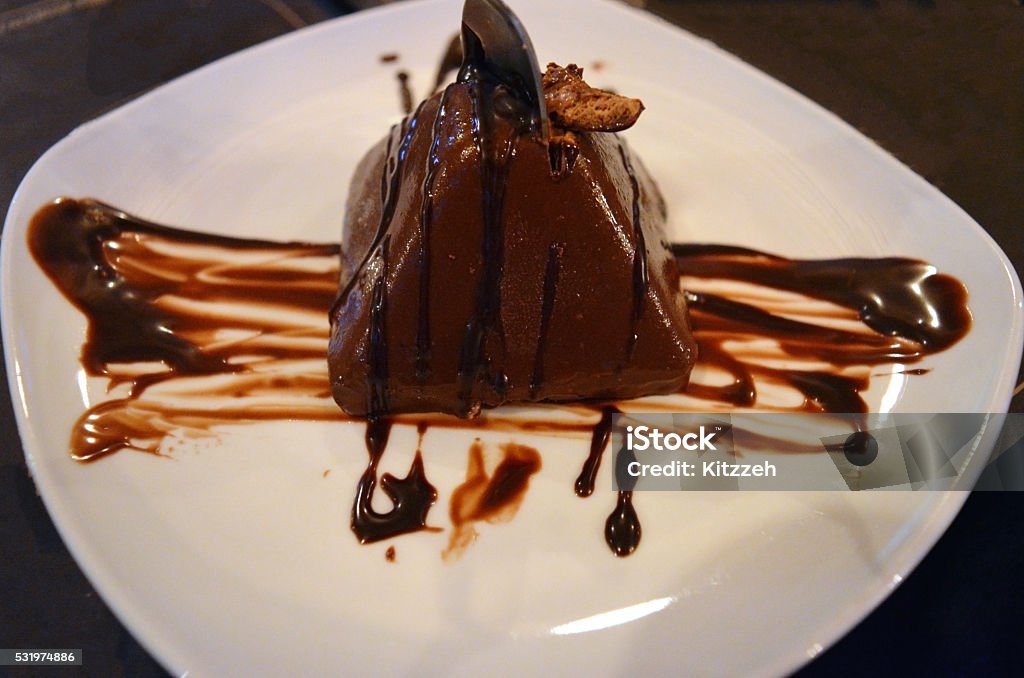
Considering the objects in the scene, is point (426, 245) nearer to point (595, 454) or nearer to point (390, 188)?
point (390, 188)

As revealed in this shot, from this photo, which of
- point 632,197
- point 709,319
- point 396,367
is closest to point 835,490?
point 709,319

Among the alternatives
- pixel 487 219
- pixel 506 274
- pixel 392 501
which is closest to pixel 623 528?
pixel 392 501

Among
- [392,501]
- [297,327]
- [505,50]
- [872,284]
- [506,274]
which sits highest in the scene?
[505,50]

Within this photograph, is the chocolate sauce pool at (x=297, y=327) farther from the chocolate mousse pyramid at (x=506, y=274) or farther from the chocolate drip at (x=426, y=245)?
the chocolate drip at (x=426, y=245)

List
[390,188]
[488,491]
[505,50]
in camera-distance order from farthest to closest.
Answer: [390,188] < [488,491] < [505,50]

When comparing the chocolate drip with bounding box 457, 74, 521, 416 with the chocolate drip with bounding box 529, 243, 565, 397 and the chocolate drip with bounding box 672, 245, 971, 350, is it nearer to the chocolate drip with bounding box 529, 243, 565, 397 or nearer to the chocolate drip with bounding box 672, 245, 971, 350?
the chocolate drip with bounding box 529, 243, 565, 397

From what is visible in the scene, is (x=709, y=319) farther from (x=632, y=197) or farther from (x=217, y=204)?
(x=217, y=204)
